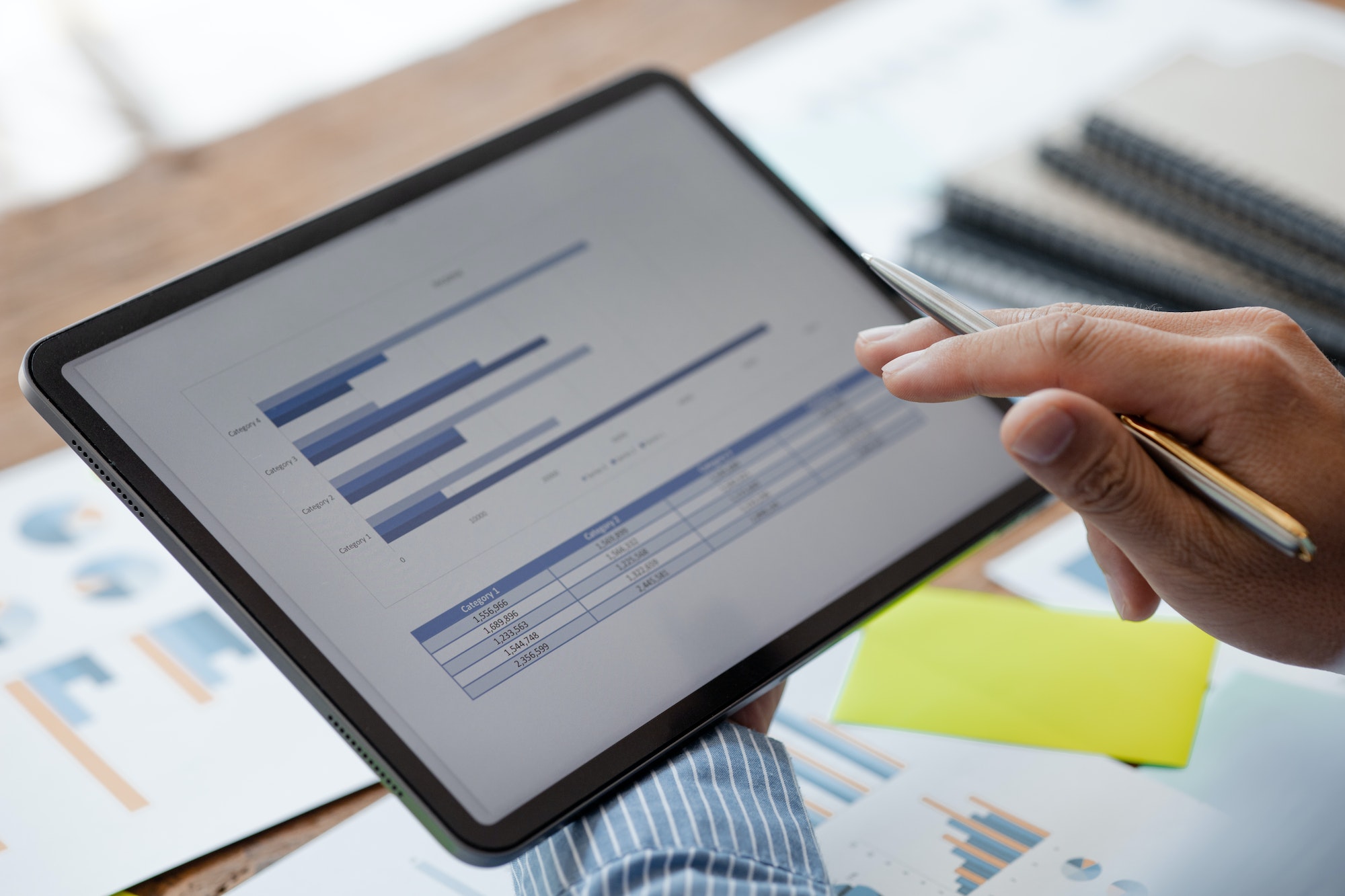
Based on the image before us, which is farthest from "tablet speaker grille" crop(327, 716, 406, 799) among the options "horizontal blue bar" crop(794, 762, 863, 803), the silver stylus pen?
the silver stylus pen

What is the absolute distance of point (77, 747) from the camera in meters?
0.62

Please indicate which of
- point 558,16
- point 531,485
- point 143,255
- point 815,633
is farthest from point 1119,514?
point 558,16

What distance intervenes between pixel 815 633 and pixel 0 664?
50 cm

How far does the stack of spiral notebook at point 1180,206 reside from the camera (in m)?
0.82

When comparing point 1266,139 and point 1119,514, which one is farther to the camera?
point 1266,139

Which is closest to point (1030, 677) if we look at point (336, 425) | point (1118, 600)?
point (1118, 600)

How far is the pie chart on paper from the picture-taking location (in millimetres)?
541

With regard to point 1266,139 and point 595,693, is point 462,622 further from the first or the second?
point 1266,139

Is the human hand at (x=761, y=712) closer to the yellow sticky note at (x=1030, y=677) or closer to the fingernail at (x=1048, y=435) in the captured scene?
the yellow sticky note at (x=1030, y=677)

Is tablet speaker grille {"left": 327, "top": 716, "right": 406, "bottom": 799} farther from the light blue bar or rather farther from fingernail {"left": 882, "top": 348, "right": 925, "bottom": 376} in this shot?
fingernail {"left": 882, "top": 348, "right": 925, "bottom": 376}

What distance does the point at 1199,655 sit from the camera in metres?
0.66

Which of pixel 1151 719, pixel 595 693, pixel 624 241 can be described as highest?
pixel 624 241

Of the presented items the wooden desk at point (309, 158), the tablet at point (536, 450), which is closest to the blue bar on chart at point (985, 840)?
the tablet at point (536, 450)

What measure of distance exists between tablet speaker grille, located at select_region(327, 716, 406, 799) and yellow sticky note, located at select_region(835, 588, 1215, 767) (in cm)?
28
